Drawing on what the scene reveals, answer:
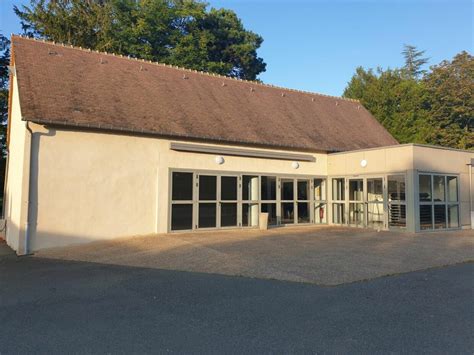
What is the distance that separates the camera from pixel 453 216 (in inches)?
629

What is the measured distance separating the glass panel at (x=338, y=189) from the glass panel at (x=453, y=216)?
4.24 meters

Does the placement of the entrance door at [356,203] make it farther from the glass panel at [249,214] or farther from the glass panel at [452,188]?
the glass panel at [249,214]

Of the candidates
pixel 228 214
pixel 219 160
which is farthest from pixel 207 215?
pixel 219 160

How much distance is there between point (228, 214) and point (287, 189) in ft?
10.3

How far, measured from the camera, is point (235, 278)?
757 centimetres

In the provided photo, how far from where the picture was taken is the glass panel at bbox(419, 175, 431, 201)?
14773 millimetres

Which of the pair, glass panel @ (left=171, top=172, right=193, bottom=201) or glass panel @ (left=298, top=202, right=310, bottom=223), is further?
glass panel @ (left=298, top=202, right=310, bottom=223)

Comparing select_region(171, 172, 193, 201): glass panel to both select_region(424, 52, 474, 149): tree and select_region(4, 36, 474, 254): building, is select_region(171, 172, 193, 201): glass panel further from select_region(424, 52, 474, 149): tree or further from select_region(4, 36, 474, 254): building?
select_region(424, 52, 474, 149): tree

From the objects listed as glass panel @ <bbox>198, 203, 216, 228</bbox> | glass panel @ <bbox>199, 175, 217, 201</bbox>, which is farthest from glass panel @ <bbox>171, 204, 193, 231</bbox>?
glass panel @ <bbox>199, 175, 217, 201</bbox>

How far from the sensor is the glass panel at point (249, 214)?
15359mm

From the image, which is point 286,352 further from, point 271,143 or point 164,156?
point 271,143

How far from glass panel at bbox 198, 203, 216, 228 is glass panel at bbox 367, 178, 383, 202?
6390 millimetres

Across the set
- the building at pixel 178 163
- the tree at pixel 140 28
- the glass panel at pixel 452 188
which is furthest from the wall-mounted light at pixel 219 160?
the tree at pixel 140 28

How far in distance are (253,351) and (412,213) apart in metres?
11.9
